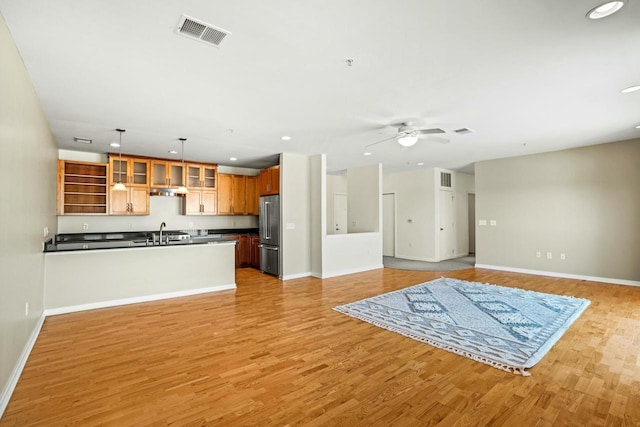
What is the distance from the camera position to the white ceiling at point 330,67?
2.07 meters

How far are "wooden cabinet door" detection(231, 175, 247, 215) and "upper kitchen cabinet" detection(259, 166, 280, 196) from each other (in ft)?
3.65

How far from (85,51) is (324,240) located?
4989 mm

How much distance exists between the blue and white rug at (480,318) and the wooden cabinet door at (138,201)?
5.01 meters

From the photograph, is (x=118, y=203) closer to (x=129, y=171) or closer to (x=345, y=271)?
(x=129, y=171)

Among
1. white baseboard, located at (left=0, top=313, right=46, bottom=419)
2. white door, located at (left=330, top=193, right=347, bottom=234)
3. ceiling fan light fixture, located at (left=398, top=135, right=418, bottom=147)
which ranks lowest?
white baseboard, located at (left=0, top=313, right=46, bottom=419)

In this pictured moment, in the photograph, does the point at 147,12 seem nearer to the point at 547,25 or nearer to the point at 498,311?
the point at 547,25

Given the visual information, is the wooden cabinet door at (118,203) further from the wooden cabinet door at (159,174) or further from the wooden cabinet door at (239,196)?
the wooden cabinet door at (239,196)

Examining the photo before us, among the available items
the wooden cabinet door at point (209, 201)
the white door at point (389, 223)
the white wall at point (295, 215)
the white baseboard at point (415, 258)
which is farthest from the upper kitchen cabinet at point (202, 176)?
the white baseboard at point (415, 258)

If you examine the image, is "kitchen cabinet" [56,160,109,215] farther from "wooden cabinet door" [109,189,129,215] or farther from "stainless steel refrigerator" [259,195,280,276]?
"stainless steel refrigerator" [259,195,280,276]

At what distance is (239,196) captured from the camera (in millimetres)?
8297

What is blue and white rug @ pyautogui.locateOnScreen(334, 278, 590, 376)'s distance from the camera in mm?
3064

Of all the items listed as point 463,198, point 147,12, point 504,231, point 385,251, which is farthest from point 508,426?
point 463,198

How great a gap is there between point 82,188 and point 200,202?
7.66 feet

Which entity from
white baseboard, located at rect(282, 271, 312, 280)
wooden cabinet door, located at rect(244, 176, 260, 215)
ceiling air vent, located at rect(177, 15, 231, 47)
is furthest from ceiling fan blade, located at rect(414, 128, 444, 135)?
wooden cabinet door, located at rect(244, 176, 260, 215)
